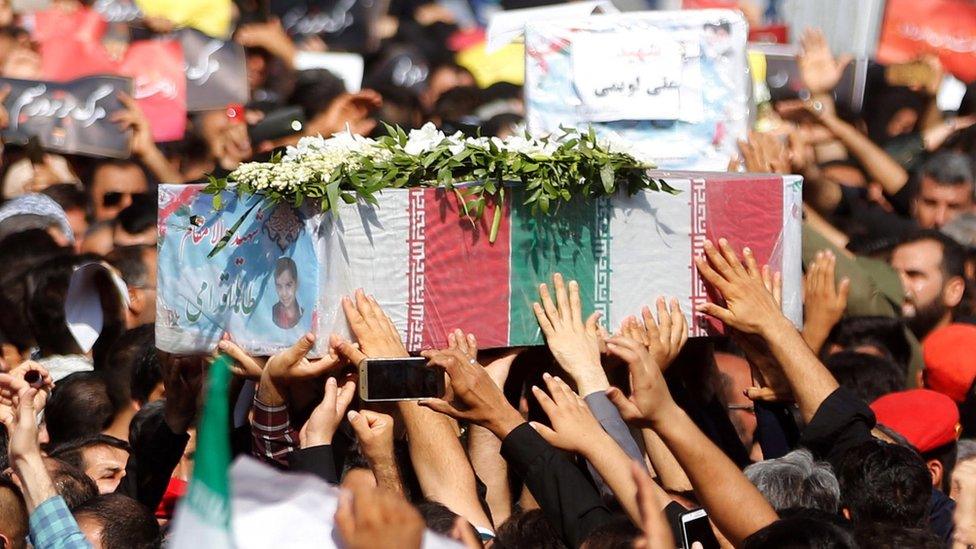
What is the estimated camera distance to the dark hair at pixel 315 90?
30.7 feet

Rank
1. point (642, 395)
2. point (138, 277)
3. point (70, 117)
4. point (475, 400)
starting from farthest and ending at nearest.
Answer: point (70, 117) < point (138, 277) < point (475, 400) < point (642, 395)

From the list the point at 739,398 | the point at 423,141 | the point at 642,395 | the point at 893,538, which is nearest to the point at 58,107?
the point at 739,398

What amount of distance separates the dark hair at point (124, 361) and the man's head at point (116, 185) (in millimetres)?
2596

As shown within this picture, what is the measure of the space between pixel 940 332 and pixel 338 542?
4.53 m

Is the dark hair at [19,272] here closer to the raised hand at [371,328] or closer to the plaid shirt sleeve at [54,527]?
the raised hand at [371,328]

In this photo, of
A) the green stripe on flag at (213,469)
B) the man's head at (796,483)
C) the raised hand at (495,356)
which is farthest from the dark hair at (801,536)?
the green stripe on flag at (213,469)

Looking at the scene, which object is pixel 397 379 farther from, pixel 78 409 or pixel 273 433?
pixel 78 409

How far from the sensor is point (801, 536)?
3994mm

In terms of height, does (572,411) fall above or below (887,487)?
above

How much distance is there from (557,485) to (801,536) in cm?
90

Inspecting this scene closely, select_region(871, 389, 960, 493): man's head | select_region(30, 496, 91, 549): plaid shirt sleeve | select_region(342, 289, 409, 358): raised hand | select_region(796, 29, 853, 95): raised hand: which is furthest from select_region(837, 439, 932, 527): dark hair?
select_region(796, 29, 853, 95): raised hand

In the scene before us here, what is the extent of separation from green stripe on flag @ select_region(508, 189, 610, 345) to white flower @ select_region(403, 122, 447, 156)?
385 mm

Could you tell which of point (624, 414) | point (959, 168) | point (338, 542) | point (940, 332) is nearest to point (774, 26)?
point (959, 168)

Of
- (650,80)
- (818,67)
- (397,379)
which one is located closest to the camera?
(397,379)
